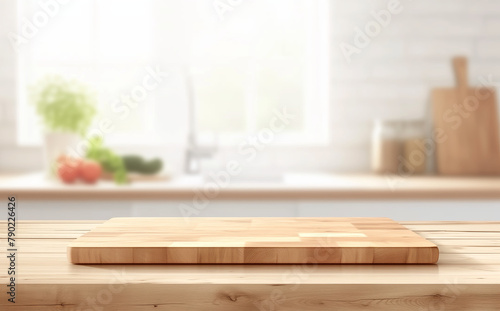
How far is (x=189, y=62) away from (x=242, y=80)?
26 centimetres

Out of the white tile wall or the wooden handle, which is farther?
the white tile wall

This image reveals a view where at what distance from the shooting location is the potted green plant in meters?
2.27

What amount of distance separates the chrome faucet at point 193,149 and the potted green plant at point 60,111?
0.44 metres

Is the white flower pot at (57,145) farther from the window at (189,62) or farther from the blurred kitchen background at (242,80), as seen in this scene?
the window at (189,62)

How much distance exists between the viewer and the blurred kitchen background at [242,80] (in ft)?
8.00

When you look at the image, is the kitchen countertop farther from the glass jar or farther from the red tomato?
the glass jar

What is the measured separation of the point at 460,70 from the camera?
241 centimetres

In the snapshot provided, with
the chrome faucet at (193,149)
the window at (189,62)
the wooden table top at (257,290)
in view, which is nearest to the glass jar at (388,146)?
the window at (189,62)

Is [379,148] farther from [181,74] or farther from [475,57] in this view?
[181,74]

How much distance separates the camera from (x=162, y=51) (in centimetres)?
260

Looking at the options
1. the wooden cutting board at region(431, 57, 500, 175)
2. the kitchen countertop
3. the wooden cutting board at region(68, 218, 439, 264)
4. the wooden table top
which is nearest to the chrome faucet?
the kitchen countertop

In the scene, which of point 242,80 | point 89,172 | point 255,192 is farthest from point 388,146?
point 89,172

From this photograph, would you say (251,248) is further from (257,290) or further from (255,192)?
(255,192)

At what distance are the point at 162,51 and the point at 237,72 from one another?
35cm
